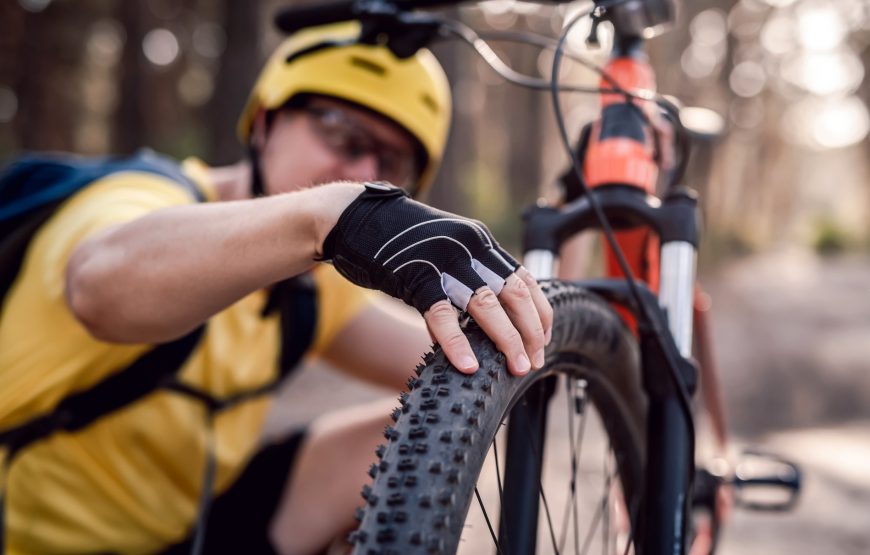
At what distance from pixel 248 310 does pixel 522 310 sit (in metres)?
1.18

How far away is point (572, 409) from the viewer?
1.40m

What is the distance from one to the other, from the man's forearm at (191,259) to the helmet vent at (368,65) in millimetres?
944

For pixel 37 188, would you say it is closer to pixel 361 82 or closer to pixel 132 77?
pixel 361 82

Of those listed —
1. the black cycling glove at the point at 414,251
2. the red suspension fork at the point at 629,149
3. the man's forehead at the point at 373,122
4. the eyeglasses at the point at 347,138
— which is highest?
the man's forehead at the point at 373,122

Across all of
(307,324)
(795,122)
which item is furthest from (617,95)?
(795,122)

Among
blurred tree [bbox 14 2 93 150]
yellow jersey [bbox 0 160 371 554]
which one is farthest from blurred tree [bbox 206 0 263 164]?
blurred tree [bbox 14 2 93 150]

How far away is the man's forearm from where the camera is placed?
1.10 meters

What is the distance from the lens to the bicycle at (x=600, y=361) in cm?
88

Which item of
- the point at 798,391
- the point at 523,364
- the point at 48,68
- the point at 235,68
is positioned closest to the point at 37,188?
the point at 523,364

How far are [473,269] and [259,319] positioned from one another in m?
1.16

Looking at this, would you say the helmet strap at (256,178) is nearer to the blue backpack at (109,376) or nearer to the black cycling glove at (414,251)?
the blue backpack at (109,376)

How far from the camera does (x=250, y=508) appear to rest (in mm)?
2061

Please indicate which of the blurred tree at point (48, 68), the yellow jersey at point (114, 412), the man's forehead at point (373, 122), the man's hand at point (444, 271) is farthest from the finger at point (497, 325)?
the blurred tree at point (48, 68)

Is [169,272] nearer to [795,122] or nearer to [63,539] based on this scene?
[63,539]
